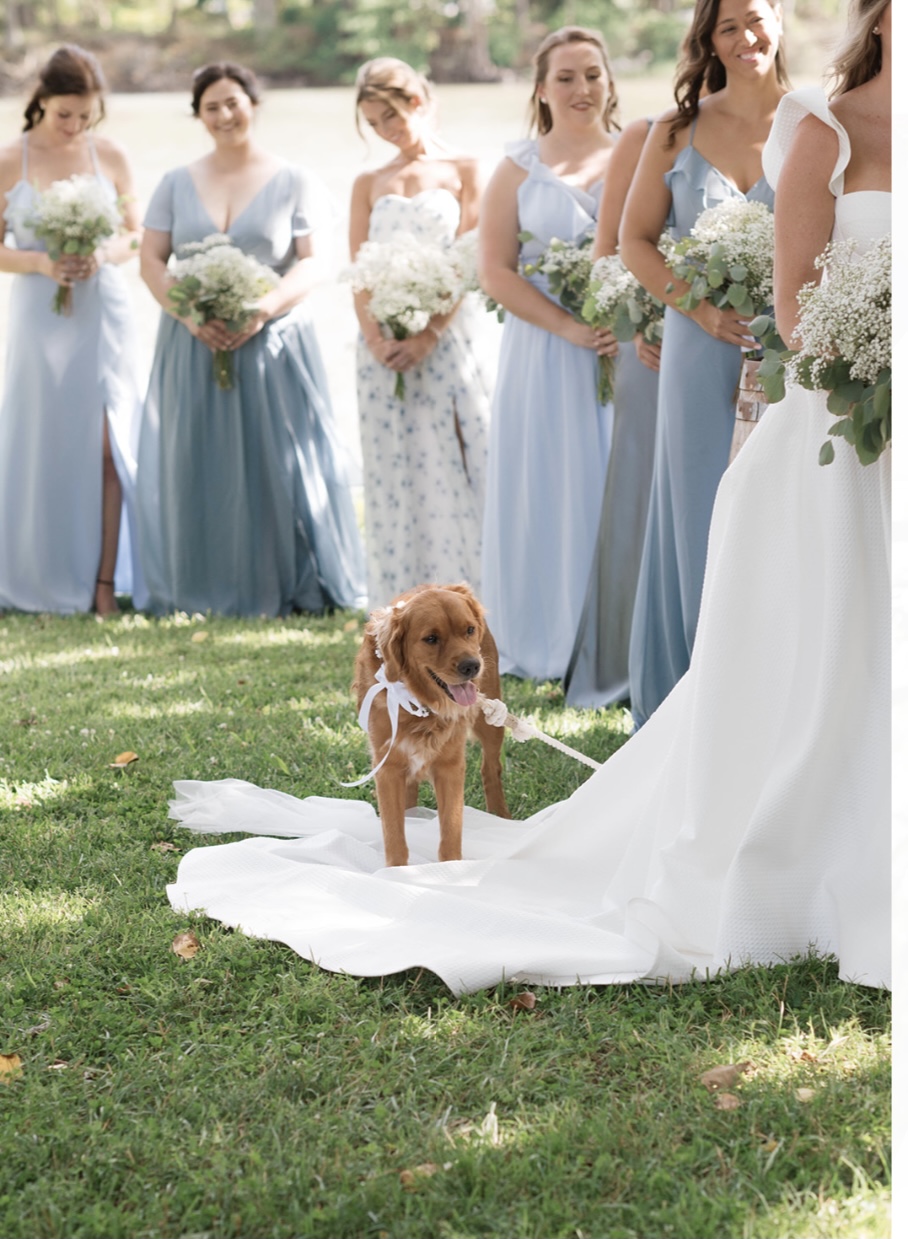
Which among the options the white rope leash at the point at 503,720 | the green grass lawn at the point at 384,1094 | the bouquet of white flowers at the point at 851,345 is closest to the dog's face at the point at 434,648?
the white rope leash at the point at 503,720

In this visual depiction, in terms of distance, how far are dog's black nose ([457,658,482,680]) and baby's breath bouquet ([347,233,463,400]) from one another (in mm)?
3647

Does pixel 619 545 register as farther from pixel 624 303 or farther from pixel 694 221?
pixel 694 221

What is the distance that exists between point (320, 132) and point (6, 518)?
10.5m

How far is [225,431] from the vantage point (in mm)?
8125

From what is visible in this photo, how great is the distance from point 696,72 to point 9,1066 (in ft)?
13.2

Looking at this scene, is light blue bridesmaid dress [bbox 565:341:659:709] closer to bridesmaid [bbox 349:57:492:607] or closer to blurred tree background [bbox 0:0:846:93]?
bridesmaid [bbox 349:57:492:607]

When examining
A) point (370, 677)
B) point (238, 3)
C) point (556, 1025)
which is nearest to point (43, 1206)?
point (556, 1025)

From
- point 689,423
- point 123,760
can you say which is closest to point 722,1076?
point 689,423

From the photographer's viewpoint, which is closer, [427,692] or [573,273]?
[427,692]

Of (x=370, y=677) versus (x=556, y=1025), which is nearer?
(x=556, y=1025)

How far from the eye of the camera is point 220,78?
769 centimetres

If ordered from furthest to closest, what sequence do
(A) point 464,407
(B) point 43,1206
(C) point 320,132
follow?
(C) point 320,132, (A) point 464,407, (B) point 43,1206

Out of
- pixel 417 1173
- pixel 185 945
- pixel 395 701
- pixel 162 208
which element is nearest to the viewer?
pixel 417 1173
